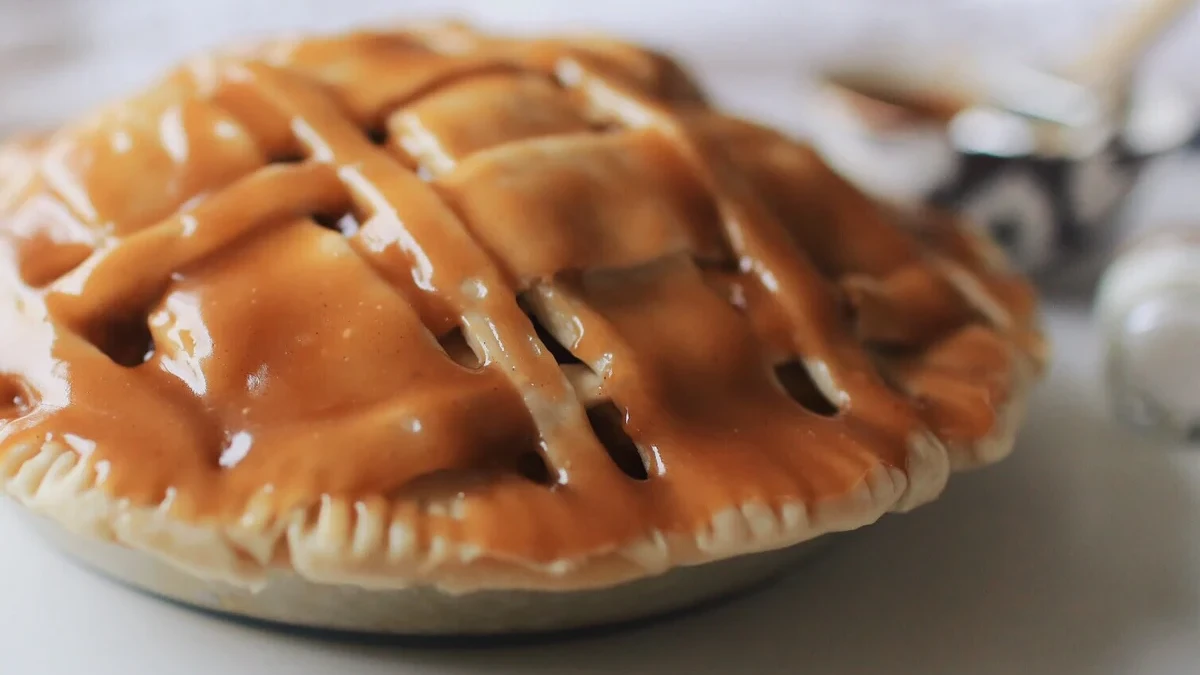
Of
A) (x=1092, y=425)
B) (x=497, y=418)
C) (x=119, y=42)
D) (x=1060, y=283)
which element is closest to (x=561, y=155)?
(x=497, y=418)

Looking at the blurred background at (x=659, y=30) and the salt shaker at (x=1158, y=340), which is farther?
the blurred background at (x=659, y=30)

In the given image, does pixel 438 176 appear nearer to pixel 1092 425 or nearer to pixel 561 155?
pixel 561 155

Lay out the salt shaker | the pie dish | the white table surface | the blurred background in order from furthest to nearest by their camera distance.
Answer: the blurred background → the salt shaker → the white table surface → the pie dish

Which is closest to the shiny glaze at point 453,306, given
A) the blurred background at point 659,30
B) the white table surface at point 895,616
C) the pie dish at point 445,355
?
the pie dish at point 445,355

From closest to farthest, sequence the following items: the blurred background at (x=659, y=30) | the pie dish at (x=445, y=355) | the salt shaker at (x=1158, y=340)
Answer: the pie dish at (x=445, y=355) → the salt shaker at (x=1158, y=340) → the blurred background at (x=659, y=30)

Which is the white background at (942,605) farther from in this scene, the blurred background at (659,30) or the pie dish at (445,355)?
the blurred background at (659,30)

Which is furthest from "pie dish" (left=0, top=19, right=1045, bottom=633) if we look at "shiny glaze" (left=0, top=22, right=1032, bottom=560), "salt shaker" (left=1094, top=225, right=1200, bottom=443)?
"salt shaker" (left=1094, top=225, right=1200, bottom=443)

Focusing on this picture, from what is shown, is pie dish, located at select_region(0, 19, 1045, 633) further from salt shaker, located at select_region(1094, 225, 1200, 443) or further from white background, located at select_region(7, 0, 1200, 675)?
salt shaker, located at select_region(1094, 225, 1200, 443)
